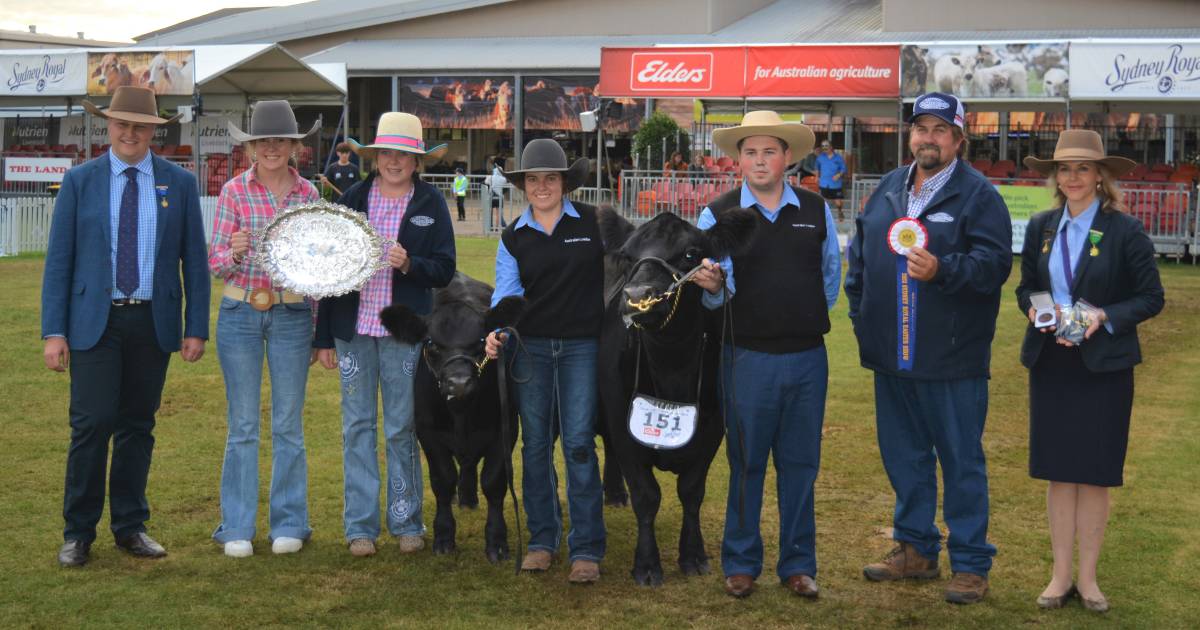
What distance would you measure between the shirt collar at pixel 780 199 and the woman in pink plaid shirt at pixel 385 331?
1.58m

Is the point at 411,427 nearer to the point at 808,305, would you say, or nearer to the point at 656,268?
the point at 656,268

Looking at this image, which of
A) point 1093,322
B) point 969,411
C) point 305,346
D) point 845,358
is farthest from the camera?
point 845,358

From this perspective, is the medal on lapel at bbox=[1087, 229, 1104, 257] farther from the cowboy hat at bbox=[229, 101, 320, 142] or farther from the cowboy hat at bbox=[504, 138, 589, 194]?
the cowboy hat at bbox=[229, 101, 320, 142]

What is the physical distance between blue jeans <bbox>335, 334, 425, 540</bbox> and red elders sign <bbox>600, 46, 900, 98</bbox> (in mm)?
17984

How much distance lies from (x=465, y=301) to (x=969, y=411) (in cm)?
254

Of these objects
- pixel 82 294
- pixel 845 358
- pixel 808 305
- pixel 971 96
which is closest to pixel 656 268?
pixel 808 305

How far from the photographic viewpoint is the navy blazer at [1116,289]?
5.32m

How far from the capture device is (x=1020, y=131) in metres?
29.8

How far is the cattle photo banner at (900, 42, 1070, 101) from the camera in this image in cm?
2137

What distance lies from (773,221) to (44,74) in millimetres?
27050

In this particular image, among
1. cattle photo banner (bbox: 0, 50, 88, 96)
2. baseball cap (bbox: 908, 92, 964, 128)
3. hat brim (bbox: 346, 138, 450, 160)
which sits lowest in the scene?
hat brim (bbox: 346, 138, 450, 160)

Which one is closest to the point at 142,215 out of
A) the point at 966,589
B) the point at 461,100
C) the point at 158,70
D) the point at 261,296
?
the point at 261,296

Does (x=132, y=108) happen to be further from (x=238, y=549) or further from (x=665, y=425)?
(x=665, y=425)

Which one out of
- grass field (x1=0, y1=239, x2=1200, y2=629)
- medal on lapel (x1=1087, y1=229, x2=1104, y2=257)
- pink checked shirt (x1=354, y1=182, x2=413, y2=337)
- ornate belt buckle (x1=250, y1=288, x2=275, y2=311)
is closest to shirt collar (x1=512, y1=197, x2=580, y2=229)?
pink checked shirt (x1=354, y1=182, x2=413, y2=337)
